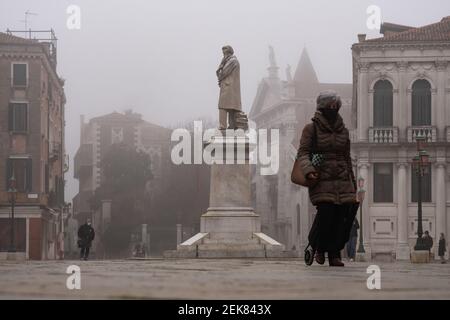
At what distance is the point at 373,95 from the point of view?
51031 millimetres

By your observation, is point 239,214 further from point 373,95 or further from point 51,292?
point 373,95

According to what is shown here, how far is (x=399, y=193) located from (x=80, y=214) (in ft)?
150

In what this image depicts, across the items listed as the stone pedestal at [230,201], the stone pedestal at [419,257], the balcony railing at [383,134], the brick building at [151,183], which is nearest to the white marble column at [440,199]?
the balcony railing at [383,134]

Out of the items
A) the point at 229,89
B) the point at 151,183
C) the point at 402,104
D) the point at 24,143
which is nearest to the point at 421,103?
the point at 402,104

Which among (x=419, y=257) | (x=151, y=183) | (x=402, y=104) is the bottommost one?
(x=419, y=257)

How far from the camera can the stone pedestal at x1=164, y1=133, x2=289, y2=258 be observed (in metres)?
24.1

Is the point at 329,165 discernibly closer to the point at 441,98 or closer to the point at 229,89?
the point at 229,89

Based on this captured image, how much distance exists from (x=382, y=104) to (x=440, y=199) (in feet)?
17.4

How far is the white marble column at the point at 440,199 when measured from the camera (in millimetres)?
49062

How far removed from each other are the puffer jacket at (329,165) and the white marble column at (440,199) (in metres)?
38.3

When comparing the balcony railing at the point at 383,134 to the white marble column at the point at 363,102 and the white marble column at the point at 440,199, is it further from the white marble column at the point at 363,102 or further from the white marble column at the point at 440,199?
the white marble column at the point at 440,199

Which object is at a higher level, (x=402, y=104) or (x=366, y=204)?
(x=402, y=104)

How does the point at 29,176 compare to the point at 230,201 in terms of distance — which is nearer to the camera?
the point at 230,201

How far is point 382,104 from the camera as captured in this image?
5094 cm
